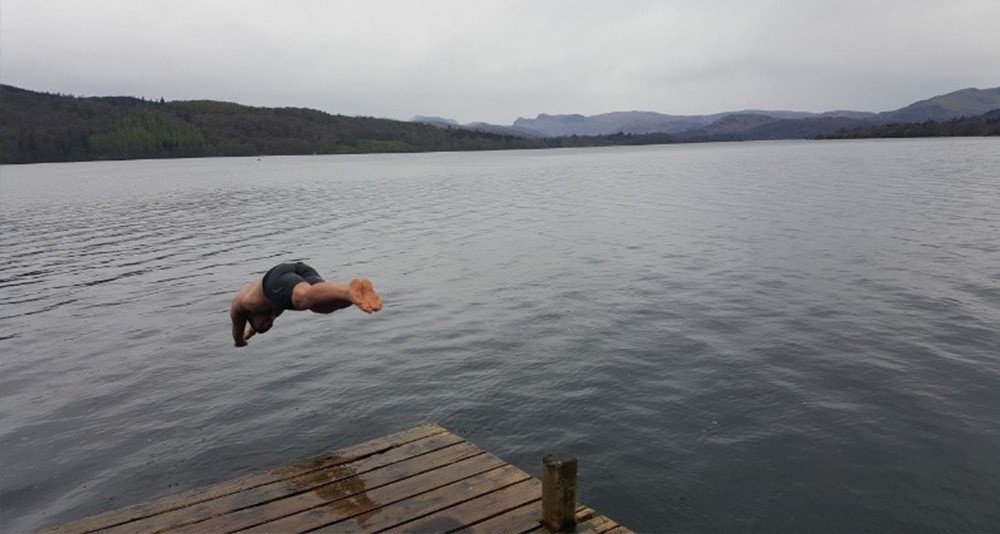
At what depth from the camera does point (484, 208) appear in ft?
205

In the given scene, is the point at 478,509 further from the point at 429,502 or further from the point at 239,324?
the point at 239,324

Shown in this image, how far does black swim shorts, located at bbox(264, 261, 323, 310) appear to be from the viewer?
29.0 feet

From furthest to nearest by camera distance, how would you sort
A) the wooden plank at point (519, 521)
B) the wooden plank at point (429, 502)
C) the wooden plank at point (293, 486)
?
the wooden plank at point (293, 486) → the wooden plank at point (429, 502) → the wooden plank at point (519, 521)

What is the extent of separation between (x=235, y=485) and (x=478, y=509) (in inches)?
156

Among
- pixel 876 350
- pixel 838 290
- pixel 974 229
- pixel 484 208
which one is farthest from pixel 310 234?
pixel 974 229

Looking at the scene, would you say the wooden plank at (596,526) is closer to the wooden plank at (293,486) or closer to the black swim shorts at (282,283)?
the wooden plank at (293,486)

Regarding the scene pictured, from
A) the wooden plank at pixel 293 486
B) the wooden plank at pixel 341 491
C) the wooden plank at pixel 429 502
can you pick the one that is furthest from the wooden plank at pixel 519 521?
the wooden plank at pixel 293 486

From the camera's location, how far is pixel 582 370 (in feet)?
58.5

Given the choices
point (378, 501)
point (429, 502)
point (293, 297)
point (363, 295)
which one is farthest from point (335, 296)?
point (429, 502)

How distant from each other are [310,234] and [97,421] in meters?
31.2

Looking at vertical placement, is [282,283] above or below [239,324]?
above

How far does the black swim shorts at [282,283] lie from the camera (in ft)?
29.0

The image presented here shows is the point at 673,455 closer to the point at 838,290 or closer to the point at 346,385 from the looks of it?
the point at 346,385

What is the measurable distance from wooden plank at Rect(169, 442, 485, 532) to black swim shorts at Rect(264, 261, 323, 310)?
2.90m
